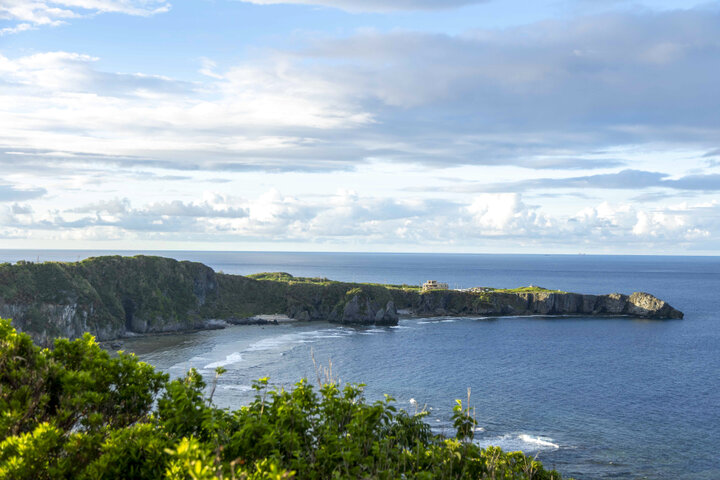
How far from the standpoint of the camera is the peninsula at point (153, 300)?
133 m

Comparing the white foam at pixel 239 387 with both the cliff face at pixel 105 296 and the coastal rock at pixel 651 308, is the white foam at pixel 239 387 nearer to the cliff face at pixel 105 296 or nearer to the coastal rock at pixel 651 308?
the cliff face at pixel 105 296

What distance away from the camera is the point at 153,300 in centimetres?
16188

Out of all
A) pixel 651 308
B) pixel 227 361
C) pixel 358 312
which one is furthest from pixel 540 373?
pixel 651 308

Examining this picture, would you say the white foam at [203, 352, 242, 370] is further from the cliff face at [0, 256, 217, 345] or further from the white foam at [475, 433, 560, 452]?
the white foam at [475, 433, 560, 452]

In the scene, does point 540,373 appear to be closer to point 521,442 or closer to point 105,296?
point 521,442

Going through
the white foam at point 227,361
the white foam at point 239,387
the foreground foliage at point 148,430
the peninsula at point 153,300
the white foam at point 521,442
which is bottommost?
the white foam at point 227,361

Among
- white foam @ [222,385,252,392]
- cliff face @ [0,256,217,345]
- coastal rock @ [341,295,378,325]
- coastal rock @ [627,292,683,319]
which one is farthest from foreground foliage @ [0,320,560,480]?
coastal rock @ [627,292,683,319]

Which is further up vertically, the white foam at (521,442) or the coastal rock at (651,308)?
the coastal rock at (651,308)

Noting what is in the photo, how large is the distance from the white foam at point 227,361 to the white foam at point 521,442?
57.7 m

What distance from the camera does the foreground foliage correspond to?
15.6 m

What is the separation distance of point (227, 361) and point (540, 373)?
212 feet

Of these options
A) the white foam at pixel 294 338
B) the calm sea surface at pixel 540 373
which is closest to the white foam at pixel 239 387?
the calm sea surface at pixel 540 373

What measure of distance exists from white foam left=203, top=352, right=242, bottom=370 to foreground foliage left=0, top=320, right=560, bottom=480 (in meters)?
84.3

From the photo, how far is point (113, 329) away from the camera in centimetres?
14212
